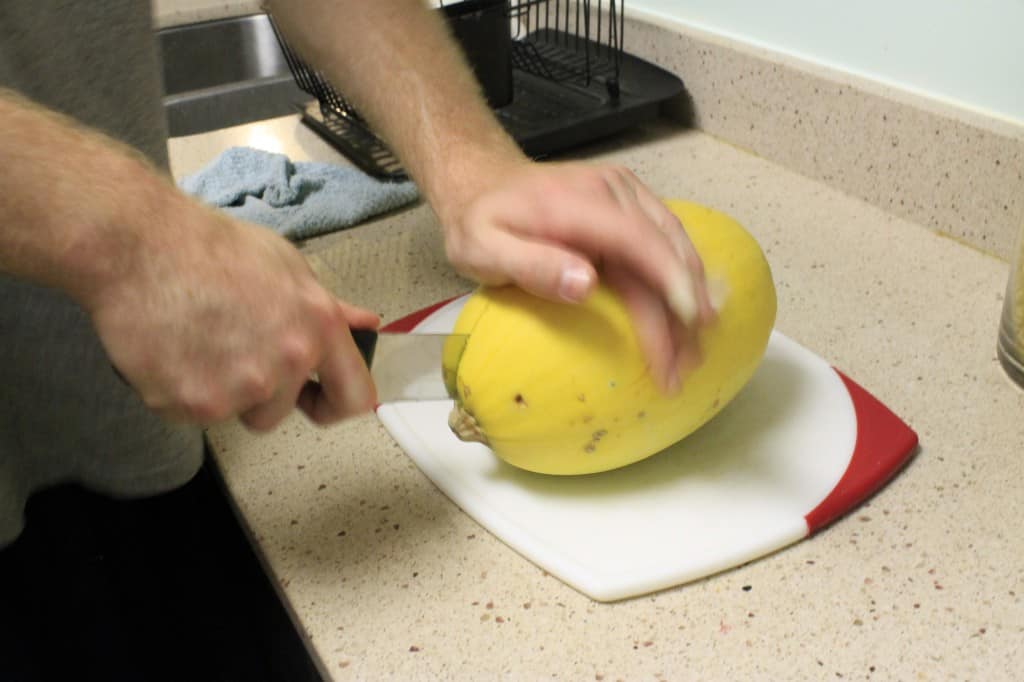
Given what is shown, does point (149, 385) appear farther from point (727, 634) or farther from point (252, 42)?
point (252, 42)

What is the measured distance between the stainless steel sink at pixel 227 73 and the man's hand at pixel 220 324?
0.96 meters

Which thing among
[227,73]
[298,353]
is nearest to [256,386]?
[298,353]

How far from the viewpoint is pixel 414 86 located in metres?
0.73

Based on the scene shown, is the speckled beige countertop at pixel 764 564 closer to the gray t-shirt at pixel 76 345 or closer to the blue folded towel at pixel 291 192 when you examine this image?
the gray t-shirt at pixel 76 345

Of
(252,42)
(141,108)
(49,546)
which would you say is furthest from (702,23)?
(49,546)

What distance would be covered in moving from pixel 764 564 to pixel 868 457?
0.12m

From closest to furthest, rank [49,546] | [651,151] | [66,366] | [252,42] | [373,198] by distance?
[66,366]
[49,546]
[373,198]
[651,151]
[252,42]

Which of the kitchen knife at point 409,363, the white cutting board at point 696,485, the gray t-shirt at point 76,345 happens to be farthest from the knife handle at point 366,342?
the gray t-shirt at point 76,345

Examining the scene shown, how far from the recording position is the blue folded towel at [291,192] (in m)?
0.98

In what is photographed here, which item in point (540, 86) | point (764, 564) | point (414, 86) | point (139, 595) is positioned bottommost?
point (139, 595)

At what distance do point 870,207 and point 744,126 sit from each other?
21cm

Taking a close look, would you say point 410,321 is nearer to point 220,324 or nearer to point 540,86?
point 220,324

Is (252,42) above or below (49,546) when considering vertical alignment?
above

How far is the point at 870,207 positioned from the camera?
0.96 m
